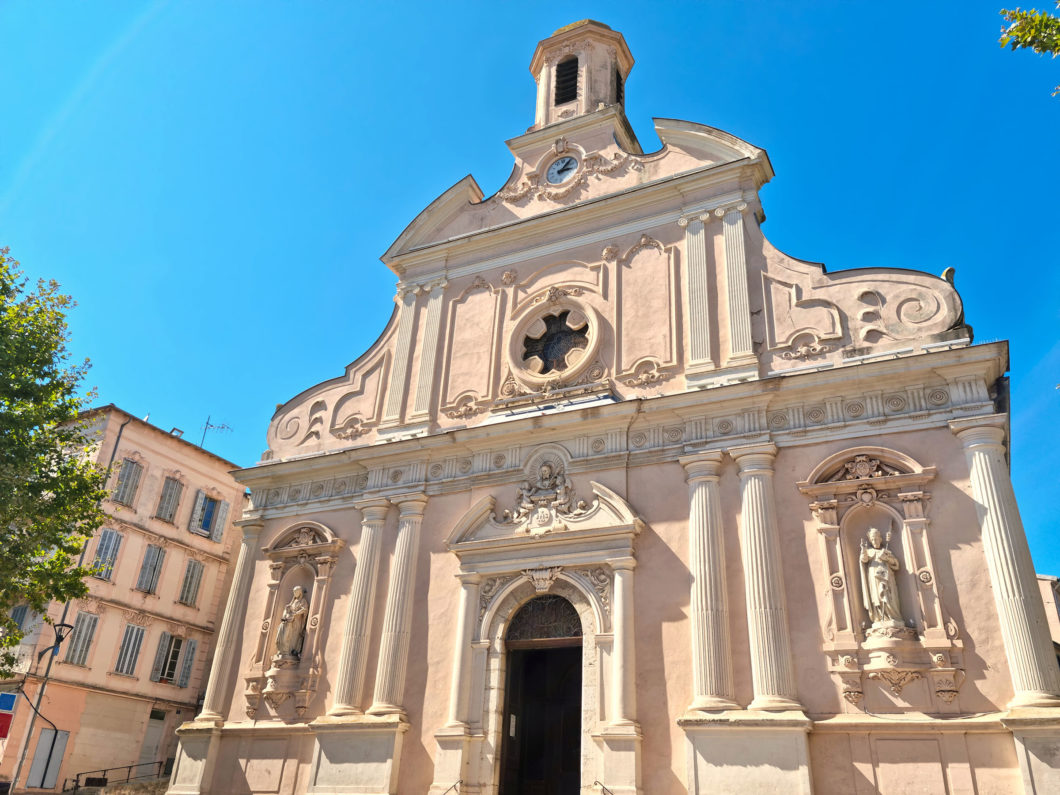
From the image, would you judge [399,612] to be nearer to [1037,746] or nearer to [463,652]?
[463,652]

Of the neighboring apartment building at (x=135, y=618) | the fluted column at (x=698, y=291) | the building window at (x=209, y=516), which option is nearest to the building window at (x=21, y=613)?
the neighboring apartment building at (x=135, y=618)

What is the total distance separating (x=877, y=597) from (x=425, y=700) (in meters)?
7.00

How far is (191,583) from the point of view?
24.8m

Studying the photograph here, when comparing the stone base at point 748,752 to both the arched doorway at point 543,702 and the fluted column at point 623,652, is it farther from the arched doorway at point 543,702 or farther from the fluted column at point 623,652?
the arched doorway at point 543,702

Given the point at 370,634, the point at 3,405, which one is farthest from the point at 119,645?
the point at 370,634

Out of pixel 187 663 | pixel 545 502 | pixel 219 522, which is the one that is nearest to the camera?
pixel 545 502

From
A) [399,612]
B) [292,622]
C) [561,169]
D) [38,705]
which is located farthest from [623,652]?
[38,705]

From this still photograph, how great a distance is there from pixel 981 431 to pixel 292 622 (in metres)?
11.4

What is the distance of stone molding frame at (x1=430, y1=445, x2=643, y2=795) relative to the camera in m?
11.5

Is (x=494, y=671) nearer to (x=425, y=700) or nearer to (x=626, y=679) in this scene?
(x=425, y=700)

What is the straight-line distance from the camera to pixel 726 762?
1048cm

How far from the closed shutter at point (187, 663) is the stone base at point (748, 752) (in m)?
18.3

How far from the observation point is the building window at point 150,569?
2338 centimetres

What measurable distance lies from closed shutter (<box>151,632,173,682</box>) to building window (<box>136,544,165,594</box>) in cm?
Answer: 139
